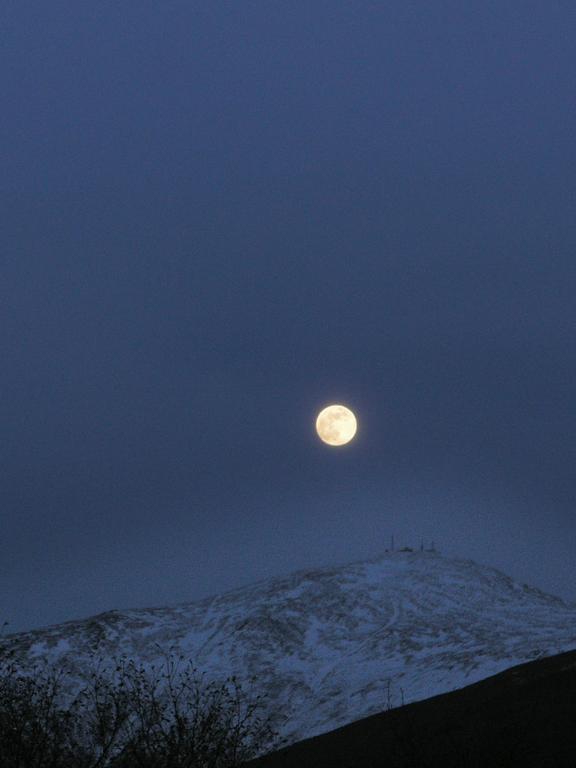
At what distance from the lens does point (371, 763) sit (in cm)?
5056

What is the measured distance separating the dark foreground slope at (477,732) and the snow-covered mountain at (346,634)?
810 inches

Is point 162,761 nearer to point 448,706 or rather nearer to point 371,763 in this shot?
point 371,763

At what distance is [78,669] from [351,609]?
40748mm

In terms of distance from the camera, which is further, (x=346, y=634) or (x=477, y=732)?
(x=346, y=634)

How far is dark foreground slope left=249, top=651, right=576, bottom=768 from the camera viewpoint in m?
35.2

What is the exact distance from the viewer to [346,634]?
12594 centimetres

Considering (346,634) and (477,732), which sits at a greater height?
(477,732)

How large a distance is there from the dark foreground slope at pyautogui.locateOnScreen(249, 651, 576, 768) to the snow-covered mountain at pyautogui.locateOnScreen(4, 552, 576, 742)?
2057cm

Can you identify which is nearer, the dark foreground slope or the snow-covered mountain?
the dark foreground slope

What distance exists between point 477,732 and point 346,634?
77.7 meters

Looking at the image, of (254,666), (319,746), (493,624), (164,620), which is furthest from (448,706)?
(164,620)

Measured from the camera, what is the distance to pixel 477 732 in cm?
4991

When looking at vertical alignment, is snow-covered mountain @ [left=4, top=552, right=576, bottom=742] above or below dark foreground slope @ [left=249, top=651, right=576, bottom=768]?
below

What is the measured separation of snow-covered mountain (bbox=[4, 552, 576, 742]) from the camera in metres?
92.5
